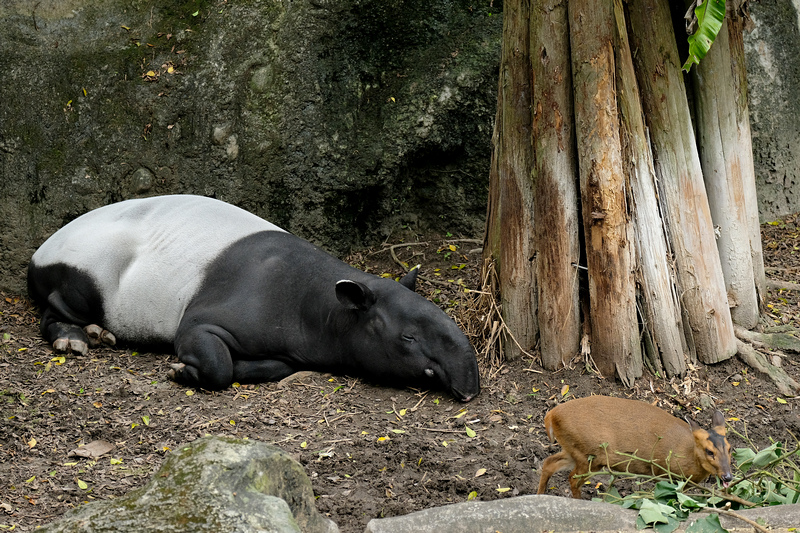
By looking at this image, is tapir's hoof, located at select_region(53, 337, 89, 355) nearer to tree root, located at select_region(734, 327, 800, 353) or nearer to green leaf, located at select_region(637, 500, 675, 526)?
green leaf, located at select_region(637, 500, 675, 526)

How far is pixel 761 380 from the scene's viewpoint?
5.58 m

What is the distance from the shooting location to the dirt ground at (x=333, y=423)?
4445mm

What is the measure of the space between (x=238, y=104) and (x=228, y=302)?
2.26 meters

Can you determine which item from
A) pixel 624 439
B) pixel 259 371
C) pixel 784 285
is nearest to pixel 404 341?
pixel 259 371

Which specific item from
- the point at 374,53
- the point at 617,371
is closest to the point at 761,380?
the point at 617,371

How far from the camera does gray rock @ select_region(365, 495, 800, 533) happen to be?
10.9ft

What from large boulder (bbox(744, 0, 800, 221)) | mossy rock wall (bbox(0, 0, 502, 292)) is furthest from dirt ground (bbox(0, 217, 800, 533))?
large boulder (bbox(744, 0, 800, 221))

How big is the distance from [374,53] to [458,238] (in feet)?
6.62

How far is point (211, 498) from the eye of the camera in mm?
2900

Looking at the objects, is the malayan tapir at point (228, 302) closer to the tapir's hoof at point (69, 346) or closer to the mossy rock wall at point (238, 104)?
the tapir's hoof at point (69, 346)

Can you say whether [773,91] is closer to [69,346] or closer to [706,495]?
[706,495]

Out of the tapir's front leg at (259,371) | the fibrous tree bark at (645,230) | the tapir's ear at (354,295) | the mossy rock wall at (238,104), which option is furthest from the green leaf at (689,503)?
the mossy rock wall at (238,104)

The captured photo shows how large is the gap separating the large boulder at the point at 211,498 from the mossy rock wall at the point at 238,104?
4.82 metres

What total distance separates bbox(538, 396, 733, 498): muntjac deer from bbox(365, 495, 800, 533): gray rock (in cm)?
70
